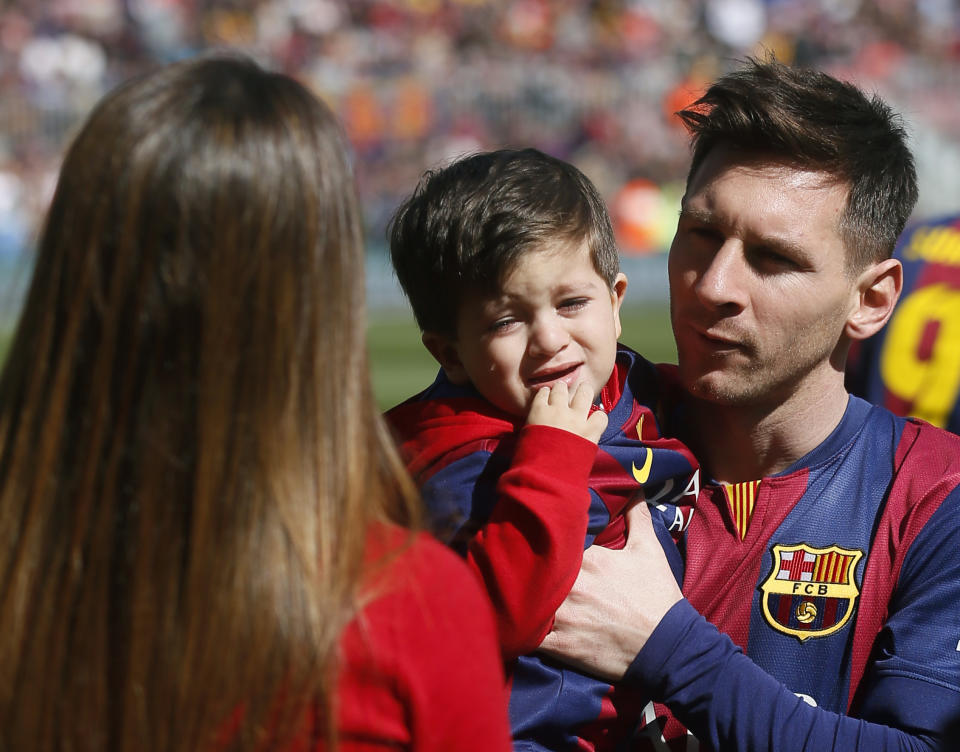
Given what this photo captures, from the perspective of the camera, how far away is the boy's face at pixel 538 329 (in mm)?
2375

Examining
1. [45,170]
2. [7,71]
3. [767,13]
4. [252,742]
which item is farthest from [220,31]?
[252,742]

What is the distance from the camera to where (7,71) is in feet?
56.7

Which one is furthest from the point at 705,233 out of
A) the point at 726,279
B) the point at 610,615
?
the point at 610,615

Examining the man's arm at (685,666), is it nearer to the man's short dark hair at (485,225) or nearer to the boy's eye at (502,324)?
the boy's eye at (502,324)

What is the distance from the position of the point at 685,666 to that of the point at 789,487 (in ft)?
1.84

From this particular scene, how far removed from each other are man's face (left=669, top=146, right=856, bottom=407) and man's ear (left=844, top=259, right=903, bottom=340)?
70mm

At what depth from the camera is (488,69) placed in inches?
711

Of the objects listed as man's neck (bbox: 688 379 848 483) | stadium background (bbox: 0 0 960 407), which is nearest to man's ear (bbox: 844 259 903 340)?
man's neck (bbox: 688 379 848 483)

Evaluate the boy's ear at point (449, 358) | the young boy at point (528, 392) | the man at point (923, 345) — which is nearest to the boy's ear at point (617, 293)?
the young boy at point (528, 392)

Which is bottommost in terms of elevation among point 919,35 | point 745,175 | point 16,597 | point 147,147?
point 16,597

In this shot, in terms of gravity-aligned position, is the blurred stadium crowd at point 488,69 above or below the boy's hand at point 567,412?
above

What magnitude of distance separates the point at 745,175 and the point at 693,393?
0.50 m

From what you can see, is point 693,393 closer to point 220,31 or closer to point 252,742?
point 252,742

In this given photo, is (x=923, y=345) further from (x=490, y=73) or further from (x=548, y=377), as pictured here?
(x=490, y=73)
